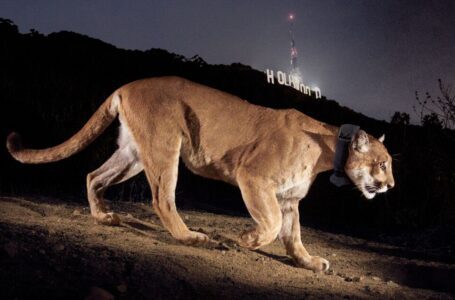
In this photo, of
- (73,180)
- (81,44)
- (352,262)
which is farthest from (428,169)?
(81,44)

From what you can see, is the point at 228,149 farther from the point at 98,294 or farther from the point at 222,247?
the point at 98,294

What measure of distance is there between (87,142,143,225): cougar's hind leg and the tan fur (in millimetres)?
30

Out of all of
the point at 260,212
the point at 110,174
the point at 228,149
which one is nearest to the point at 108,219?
the point at 110,174

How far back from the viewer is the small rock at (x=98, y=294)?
9.03ft

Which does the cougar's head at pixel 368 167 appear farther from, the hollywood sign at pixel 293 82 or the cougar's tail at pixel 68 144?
the hollywood sign at pixel 293 82

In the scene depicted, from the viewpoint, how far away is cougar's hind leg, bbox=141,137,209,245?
16.3ft

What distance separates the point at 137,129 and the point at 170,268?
6.52 ft

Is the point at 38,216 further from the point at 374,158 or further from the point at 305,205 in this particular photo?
the point at 305,205

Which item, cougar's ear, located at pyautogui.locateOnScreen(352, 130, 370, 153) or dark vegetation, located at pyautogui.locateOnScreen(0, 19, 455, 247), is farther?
dark vegetation, located at pyautogui.locateOnScreen(0, 19, 455, 247)

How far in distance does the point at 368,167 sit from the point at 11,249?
10.9 feet

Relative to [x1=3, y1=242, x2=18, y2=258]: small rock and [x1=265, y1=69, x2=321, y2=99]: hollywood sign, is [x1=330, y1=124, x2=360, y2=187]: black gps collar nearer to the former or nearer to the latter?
[x1=3, y1=242, x2=18, y2=258]: small rock

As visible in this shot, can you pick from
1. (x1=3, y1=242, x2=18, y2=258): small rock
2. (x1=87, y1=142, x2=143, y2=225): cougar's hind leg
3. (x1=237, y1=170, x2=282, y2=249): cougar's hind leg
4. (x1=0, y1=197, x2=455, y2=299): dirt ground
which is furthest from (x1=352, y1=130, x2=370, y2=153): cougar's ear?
(x1=3, y1=242, x2=18, y2=258): small rock

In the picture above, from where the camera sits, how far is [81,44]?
A: 1806cm

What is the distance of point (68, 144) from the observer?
542 centimetres
